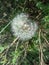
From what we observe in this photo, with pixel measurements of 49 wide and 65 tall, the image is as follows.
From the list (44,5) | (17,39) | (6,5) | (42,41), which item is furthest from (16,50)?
(6,5)

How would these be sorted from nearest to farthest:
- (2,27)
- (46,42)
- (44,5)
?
(44,5)
(46,42)
(2,27)

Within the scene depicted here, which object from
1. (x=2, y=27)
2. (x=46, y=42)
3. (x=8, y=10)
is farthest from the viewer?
(x=8, y=10)

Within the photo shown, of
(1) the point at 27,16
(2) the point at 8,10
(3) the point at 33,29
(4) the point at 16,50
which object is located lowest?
(4) the point at 16,50

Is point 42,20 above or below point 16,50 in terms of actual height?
above

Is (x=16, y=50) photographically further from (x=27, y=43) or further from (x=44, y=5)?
(x=44, y=5)

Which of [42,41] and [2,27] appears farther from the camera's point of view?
[2,27]
